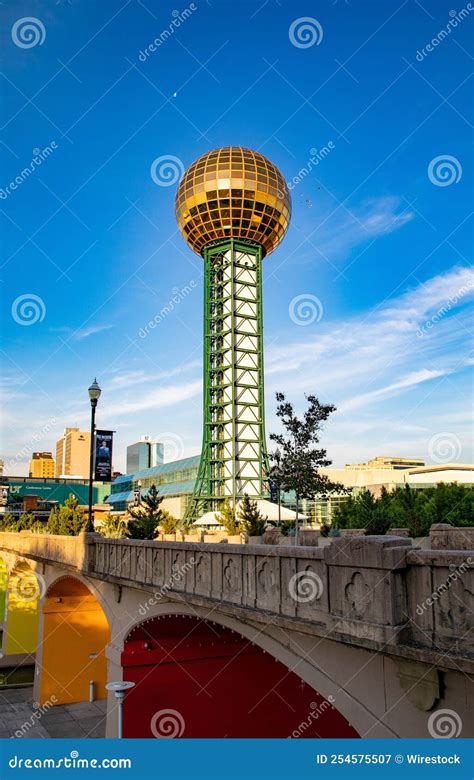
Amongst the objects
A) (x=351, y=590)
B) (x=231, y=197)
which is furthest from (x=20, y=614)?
(x=231, y=197)

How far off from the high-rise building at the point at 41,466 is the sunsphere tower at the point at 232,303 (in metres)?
109

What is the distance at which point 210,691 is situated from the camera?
20.4 metres

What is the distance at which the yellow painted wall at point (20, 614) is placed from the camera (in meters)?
43.5

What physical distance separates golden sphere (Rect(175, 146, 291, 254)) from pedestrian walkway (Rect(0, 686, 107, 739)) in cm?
5469

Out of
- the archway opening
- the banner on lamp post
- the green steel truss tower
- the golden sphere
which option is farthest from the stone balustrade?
the golden sphere

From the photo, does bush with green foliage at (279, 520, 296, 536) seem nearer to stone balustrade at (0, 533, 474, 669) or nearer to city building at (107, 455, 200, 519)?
stone balustrade at (0, 533, 474, 669)

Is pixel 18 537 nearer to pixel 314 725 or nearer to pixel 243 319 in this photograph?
pixel 314 725

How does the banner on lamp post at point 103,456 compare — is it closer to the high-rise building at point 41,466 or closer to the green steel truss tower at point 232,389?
the green steel truss tower at point 232,389

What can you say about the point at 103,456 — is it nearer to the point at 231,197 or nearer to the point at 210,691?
the point at 210,691

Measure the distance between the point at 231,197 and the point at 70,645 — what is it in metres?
54.1

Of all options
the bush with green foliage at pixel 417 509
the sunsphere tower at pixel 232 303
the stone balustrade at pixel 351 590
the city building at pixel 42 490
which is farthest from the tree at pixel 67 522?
the city building at pixel 42 490

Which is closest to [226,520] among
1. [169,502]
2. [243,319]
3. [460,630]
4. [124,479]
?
[460,630]

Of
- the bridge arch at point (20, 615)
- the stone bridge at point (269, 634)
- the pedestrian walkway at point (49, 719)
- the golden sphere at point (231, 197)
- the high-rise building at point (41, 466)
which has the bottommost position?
the pedestrian walkway at point (49, 719)

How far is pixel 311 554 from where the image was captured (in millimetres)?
9086
